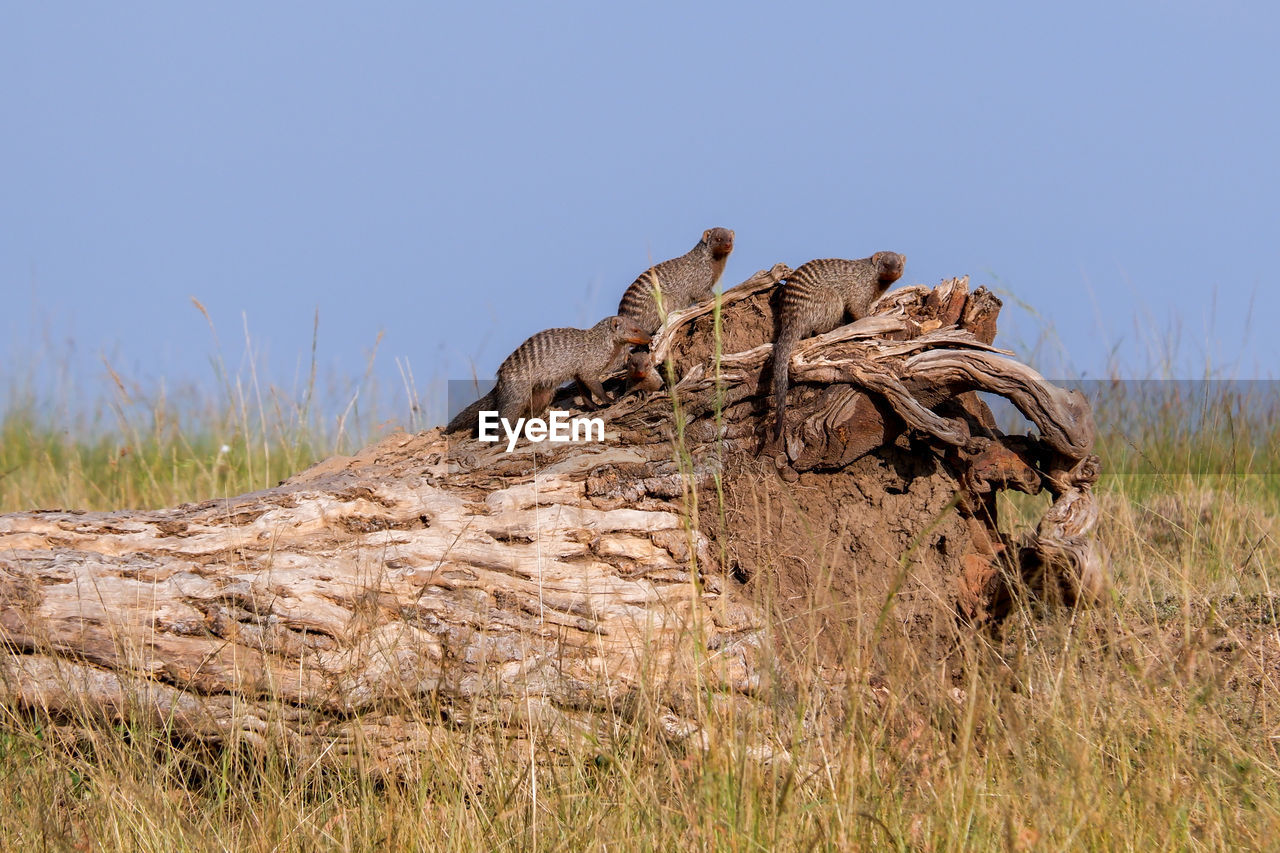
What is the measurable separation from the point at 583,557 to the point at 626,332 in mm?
1814

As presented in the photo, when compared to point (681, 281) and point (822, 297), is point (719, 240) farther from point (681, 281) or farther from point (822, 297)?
point (822, 297)

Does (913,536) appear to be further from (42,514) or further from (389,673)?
(42,514)

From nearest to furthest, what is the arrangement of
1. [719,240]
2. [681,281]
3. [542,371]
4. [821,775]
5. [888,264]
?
1. [821,775]
2. [542,371]
3. [888,264]
4. [681,281]
5. [719,240]

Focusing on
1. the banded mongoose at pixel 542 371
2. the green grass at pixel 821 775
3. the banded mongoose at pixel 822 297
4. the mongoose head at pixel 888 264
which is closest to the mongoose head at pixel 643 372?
the banded mongoose at pixel 542 371

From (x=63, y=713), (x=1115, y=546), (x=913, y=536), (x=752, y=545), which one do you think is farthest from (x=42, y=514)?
(x=1115, y=546)

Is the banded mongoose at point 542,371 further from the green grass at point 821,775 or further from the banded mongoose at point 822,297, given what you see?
the green grass at point 821,775

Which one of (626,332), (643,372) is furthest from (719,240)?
(643,372)

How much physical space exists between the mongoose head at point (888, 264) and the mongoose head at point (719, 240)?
3.19 ft

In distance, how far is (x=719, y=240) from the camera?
250 inches

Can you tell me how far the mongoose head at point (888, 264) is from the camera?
5.68m

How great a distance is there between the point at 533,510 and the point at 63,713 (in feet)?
6.11

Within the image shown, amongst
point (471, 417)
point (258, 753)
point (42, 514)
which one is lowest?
point (258, 753)

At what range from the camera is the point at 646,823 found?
9.09 ft

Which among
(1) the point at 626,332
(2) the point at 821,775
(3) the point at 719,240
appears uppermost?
(3) the point at 719,240
